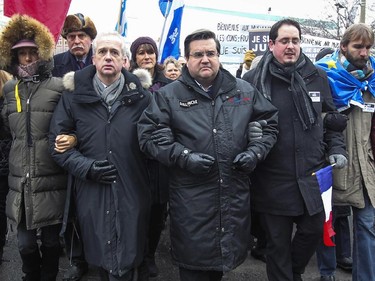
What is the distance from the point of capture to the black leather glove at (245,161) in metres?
2.92

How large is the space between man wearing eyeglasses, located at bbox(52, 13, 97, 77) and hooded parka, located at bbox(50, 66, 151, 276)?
147 cm

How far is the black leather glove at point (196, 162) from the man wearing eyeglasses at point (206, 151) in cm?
3

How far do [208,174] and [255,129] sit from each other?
0.45 m

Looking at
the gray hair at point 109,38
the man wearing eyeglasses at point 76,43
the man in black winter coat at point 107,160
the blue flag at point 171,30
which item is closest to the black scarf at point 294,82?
the man in black winter coat at point 107,160

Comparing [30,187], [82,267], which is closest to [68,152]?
[30,187]

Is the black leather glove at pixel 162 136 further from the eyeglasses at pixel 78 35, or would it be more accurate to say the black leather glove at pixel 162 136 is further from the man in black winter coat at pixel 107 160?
the eyeglasses at pixel 78 35

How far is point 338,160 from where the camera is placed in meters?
3.38

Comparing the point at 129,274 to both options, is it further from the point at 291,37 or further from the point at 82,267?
the point at 291,37

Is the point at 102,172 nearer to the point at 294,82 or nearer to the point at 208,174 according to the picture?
the point at 208,174

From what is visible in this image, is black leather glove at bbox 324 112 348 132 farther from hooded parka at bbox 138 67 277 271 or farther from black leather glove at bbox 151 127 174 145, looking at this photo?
black leather glove at bbox 151 127 174 145

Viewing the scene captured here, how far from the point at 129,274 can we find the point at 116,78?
1.41 m

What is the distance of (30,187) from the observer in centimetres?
338

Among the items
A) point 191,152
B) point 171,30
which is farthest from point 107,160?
point 171,30

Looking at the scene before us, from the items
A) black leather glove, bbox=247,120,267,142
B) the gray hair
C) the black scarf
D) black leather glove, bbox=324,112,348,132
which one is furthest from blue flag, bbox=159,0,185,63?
black leather glove, bbox=247,120,267,142
